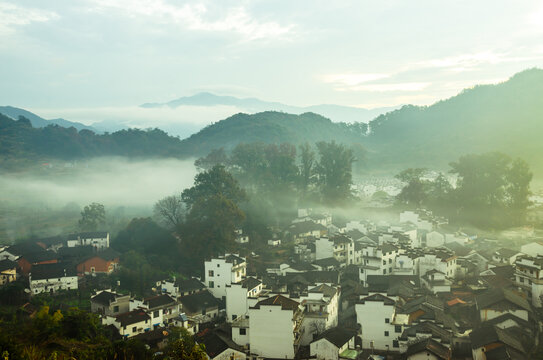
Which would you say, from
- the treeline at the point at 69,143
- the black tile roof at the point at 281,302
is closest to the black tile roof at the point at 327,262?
the black tile roof at the point at 281,302

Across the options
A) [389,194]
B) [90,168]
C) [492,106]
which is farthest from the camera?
[492,106]

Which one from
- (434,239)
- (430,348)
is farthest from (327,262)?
(430,348)

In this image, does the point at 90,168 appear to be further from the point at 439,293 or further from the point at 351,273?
the point at 439,293

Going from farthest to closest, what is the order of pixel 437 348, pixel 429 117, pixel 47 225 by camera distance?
pixel 429 117 → pixel 47 225 → pixel 437 348

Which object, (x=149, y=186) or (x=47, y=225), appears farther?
(x=149, y=186)

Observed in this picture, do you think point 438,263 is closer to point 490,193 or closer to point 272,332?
point 272,332

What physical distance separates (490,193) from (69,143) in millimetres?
44536

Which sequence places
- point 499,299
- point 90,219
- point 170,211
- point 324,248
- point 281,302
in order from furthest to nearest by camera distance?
point 90,219 → point 170,211 → point 324,248 → point 499,299 → point 281,302

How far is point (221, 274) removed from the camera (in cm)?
1950

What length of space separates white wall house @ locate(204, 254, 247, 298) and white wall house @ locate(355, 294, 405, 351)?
6801 mm

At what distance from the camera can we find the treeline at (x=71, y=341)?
9.15m

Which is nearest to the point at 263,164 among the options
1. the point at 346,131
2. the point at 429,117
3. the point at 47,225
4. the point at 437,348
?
the point at 47,225

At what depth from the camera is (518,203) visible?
97.2 feet

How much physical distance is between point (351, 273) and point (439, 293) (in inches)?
183
